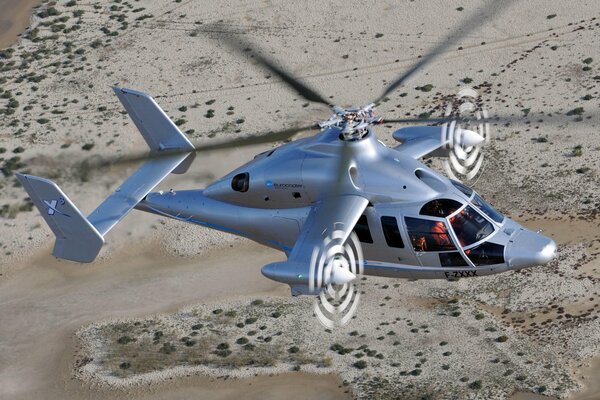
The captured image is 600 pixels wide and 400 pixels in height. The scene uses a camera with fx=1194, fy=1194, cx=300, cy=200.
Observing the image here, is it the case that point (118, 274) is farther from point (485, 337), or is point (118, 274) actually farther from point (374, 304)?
point (485, 337)

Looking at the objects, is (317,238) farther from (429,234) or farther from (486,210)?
(486,210)

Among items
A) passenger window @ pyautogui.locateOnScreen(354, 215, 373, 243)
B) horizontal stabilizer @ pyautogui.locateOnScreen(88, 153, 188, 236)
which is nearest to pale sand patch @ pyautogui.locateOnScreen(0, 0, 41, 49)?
horizontal stabilizer @ pyautogui.locateOnScreen(88, 153, 188, 236)

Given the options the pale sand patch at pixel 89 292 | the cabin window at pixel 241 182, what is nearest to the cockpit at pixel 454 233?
the cabin window at pixel 241 182

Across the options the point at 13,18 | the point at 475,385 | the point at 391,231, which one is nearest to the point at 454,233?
the point at 391,231

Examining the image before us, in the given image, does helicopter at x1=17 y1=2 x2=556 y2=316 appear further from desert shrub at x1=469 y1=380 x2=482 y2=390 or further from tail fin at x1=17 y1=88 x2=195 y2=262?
desert shrub at x1=469 y1=380 x2=482 y2=390

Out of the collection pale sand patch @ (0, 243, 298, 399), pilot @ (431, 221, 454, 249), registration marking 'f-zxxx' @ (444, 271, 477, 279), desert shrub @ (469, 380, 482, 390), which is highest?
pilot @ (431, 221, 454, 249)

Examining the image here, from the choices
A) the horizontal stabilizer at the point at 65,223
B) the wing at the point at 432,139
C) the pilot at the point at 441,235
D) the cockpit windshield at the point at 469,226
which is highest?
the wing at the point at 432,139

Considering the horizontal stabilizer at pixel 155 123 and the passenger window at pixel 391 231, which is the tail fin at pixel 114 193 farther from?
the passenger window at pixel 391 231
